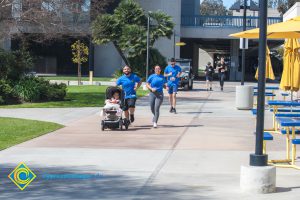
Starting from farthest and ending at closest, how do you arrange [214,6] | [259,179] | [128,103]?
[214,6]
[128,103]
[259,179]

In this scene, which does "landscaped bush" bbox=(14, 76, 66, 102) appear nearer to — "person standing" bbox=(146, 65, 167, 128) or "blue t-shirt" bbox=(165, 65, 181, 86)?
"blue t-shirt" bbox=(165, 65, 181, 86)

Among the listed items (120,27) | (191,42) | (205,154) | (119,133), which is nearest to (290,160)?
(205,154)

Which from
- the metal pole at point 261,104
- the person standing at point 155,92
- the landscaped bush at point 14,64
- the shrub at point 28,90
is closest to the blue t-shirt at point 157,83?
the person standing at point 155,92

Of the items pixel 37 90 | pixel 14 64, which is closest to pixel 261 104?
pixel 37 90

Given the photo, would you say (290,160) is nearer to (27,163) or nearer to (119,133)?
(27,163)

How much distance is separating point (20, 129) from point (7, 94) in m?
9.48

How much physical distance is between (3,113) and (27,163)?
10247mm

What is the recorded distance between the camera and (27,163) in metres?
10.9

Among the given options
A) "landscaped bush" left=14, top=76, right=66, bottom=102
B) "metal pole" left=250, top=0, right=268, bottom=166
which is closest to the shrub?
"landscaped bush" left=14, top=76, right=66, bottom=102

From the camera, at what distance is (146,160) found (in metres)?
11.3

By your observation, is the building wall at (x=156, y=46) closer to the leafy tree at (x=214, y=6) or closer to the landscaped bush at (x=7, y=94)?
the landscaped bush at (x=7, y=94)

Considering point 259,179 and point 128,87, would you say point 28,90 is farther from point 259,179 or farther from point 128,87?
point 259,179

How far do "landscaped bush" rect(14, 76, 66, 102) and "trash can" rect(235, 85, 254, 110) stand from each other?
26.3 feet

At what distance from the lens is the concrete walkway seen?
8609 millimetres
